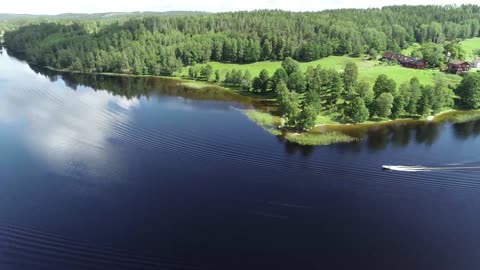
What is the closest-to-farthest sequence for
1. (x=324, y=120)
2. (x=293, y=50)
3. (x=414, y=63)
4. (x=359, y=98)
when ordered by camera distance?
1. (x=359, y=98)
2. (x=324, y=120)
3. (x=414, y=63)
4. (x=293, y=50)

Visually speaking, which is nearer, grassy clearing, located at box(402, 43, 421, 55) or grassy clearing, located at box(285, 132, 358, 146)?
grassy clearing, located at box(285, 132, 358, 146)

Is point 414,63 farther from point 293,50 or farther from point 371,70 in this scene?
→ point 293,50

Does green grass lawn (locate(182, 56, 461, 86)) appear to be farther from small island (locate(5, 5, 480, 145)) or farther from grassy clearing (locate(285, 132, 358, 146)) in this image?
grassy clearing (locate(285, 132, 358, 146))

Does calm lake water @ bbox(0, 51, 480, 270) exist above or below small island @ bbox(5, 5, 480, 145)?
below

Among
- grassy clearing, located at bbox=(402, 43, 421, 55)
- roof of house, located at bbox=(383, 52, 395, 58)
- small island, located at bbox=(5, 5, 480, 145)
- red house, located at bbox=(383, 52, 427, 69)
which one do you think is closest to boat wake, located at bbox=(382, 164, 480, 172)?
small island, located at bbox=(5, 5, 480, 145)

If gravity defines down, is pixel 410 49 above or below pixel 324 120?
above

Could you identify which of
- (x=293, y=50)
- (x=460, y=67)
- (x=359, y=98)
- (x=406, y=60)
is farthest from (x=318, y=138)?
(x=406, y=60)

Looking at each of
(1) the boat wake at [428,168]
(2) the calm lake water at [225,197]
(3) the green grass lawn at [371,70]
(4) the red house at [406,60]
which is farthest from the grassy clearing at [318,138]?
(4) the red house at [406,60]

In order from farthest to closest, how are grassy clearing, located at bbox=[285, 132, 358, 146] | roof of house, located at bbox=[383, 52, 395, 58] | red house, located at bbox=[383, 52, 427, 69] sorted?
roof of house, located at bbox=[383, 52, 395, 58]
red house, located at bbox=[383, 52, 427, 69]
grassy clearing, located at bbox=[285, 132, 358, 146]
